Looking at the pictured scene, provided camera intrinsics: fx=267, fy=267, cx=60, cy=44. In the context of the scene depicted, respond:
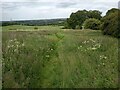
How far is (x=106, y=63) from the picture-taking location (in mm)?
11164

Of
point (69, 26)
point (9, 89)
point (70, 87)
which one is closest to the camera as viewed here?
point (9, 89)

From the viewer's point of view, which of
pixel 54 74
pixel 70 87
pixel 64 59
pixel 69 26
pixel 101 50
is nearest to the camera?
pixel 70 87

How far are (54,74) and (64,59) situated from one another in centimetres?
282

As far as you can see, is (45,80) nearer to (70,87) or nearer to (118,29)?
(70,87)

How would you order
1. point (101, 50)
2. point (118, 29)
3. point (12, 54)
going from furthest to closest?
point (118, 29) → point (101, 50) → point (12, 54)

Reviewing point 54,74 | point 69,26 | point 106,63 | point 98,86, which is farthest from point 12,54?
point 69,26

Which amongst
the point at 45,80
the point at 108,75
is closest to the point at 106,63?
the point at 108,75

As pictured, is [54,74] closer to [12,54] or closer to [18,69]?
[18,69]

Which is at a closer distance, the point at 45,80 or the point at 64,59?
the point at 45,80

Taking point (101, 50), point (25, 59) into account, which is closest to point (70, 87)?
point (25, 59)

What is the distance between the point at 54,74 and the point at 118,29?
20.6 metres

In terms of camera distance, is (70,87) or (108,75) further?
(108,75)

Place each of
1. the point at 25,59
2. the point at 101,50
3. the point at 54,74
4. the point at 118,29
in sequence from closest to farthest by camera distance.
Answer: the point at 54,74 < the point at 25,59 < the point at 101,50 < the point at 118,29

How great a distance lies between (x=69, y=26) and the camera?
84812mm
